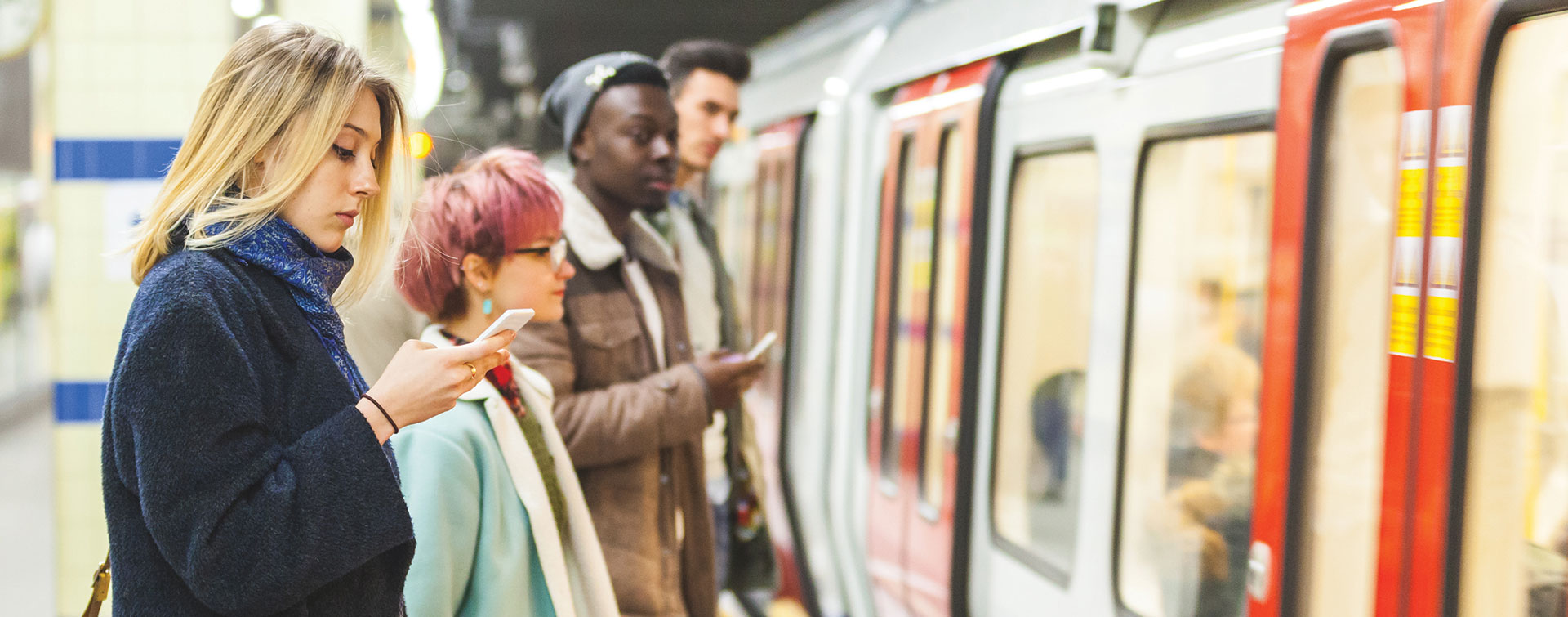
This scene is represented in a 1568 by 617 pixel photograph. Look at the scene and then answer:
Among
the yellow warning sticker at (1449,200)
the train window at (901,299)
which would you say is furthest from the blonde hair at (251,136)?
the train window at (901,299)

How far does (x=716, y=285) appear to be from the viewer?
9.82ft

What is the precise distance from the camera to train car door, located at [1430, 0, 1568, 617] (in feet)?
4.92

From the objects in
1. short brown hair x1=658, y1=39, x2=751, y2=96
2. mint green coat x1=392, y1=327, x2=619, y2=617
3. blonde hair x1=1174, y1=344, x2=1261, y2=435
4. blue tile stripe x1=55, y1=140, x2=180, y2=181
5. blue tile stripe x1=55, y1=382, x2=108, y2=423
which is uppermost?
short brown hair x1=658, y1=39, x2=751, y2=96

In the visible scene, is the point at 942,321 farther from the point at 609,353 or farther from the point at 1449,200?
the point at 1449,200

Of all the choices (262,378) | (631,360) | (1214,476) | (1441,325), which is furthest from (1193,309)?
(262,378)

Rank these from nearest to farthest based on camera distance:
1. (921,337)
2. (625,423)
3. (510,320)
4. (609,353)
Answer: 1. (510,320)
2. (625,423)
3. (609,353)
4. (921,337)

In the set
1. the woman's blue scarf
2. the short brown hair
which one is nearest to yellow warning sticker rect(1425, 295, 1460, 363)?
the woman's blue scarf

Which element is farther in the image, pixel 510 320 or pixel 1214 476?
pixel 1214 476

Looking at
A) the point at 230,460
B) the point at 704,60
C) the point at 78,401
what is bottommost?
the point at 78,401

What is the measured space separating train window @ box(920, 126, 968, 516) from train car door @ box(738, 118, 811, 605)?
1.24 metres

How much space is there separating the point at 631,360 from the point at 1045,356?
3.49ft

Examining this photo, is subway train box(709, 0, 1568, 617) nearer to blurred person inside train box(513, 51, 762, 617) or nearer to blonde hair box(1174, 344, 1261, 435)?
blonde hair box(1174, 344, 1261, 435)

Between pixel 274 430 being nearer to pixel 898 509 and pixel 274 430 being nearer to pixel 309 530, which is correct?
pixel 309 530

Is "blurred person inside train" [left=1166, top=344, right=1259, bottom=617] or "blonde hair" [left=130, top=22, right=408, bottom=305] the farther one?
"blurred person inside train" [left=1166, top=344, right=1259, bottom=617]
